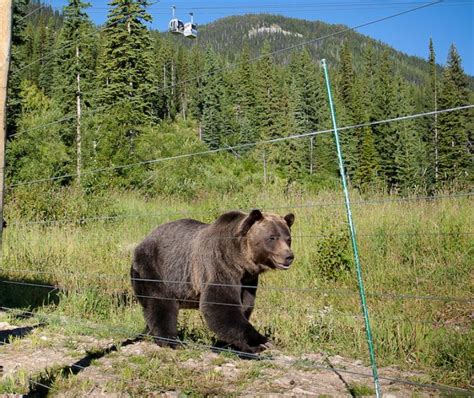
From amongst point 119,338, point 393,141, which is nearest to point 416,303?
point 119,338

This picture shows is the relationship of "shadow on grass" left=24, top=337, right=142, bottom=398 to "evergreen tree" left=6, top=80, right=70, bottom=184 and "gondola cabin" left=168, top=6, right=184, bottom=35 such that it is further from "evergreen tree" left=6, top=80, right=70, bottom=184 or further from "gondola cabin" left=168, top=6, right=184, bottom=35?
"evergreen tree" left=6, top=80, right=70, bottom=184

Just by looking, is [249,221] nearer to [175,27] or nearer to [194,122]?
[175,27]

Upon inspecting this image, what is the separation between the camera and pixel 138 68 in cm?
3556

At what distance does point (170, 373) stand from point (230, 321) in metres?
0.67

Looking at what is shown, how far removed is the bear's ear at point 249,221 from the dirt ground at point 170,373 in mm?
1157

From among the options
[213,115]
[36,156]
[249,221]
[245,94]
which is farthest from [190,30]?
[245,94]

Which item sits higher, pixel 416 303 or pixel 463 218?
pixel 463 218

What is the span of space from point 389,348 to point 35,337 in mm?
3751

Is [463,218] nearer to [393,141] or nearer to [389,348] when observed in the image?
[389,348]

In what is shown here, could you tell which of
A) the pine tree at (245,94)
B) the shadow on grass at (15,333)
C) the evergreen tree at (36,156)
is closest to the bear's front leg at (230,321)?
the shadow on grass at (15,333)

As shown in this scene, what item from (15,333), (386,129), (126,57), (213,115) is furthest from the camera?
(213,115)

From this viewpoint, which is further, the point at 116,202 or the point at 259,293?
the point at 116,202

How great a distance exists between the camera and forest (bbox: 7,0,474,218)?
18391 mm

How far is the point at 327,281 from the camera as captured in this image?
8047mm
